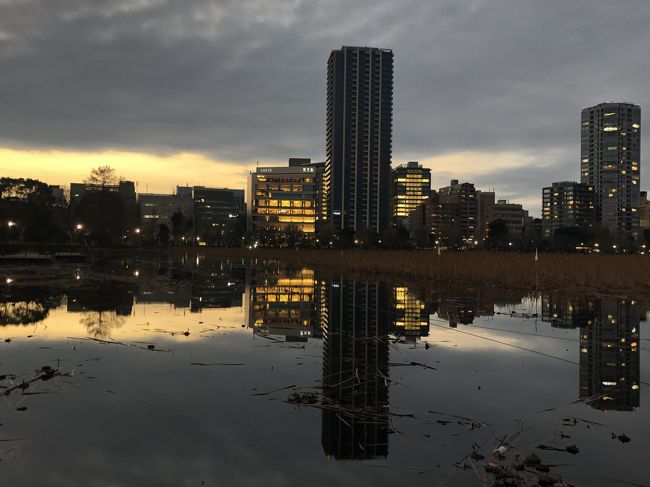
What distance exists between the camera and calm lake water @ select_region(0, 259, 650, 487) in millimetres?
4934

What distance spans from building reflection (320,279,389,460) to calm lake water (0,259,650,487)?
1.6 inches

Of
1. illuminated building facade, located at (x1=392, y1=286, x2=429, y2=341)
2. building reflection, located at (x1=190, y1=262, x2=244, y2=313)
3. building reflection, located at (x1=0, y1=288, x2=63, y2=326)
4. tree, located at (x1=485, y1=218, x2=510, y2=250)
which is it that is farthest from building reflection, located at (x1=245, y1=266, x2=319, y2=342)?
tree, located at (x1=485, y1=218, x2=510, y2=250)

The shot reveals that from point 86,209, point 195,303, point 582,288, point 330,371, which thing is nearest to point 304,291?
point 195,303

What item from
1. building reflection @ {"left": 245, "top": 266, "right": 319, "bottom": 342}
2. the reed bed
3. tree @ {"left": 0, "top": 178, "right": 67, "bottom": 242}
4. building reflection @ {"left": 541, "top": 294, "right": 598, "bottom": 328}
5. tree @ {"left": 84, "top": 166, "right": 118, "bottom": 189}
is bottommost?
building reflection @ {"left": 245, "top": 266, "right": 319, "bottom": 342}

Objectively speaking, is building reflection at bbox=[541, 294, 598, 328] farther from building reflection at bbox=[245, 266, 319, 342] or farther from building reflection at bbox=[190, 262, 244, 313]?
building reflection at bbox=[190, 262, 244, 313]

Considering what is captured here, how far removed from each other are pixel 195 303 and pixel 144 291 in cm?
472

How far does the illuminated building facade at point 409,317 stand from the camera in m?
12.8

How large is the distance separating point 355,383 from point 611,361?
5.16 meters

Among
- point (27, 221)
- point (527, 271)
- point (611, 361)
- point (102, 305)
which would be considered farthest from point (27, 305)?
point (27, 221)

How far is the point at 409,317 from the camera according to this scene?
15.3 metres

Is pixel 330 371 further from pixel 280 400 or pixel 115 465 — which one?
pixel 115 465

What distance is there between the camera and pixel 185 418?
614 centimetres

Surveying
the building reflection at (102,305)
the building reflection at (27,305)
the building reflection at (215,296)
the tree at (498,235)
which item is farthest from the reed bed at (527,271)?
the tree at (498,235)

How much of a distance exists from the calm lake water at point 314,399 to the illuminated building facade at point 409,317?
0.15 m
